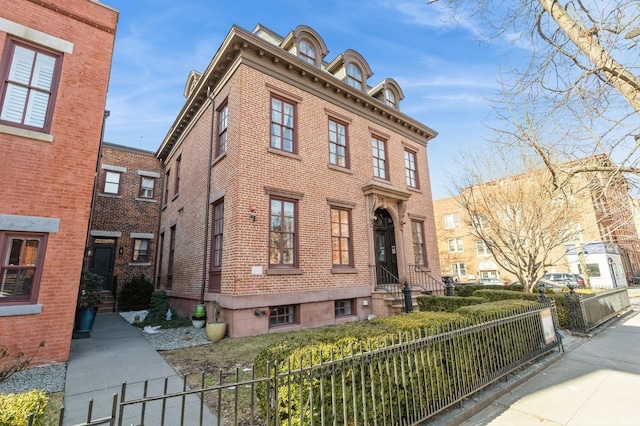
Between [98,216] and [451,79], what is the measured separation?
17377mm

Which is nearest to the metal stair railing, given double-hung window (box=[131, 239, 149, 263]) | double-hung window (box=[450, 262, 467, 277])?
double-hung window (box=[131, 239, 149, 263])

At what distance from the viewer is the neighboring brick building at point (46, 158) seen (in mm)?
5996

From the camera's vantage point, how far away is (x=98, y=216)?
51.3ft

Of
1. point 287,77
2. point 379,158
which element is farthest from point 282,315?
point 379,158

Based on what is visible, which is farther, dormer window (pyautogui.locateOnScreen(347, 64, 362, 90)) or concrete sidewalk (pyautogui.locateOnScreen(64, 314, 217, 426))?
dormer window (pyautogui.locateOnScreen(347, 64, 362, 90))

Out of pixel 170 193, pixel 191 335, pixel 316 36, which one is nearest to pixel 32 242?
pixel 191 335

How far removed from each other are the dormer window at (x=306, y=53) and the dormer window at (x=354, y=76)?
7.10 ft

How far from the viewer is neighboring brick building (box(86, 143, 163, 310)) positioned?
1541 cm

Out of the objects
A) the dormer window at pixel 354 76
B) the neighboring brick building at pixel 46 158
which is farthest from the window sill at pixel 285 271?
the dormer window at pixel 354 76

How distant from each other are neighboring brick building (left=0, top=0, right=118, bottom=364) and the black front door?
34.0ft

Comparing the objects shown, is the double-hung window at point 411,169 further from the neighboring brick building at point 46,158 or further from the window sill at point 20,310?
the window sill at point 20,310

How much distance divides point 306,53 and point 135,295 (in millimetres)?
13736

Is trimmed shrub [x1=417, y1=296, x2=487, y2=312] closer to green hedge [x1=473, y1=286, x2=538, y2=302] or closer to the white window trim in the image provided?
green hedge [x1=473, y1=286, x2=538, y2=302]

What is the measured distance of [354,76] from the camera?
14.2 metres
